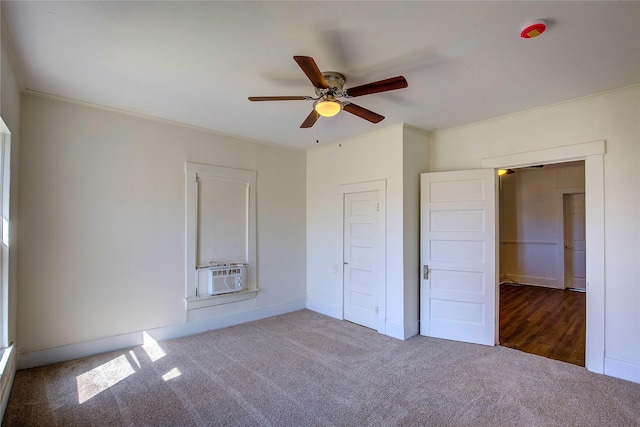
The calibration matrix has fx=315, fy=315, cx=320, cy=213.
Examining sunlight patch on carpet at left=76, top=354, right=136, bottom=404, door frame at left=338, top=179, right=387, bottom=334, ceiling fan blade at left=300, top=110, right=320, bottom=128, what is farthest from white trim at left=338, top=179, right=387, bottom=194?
sunlight patch on carpet at left=76, top=354, right=136, bottom=404

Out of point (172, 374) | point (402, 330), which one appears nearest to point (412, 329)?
point (402, 330)

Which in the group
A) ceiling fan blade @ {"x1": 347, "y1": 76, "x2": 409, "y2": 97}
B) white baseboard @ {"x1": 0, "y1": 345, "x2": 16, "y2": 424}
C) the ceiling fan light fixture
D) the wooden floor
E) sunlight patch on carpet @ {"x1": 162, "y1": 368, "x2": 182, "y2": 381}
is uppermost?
ceiling fan blade @ {"x1": 347, "y1": 76, "x2": 409, "y2": 97}

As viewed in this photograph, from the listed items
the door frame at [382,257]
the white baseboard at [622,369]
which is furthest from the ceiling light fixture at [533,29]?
the white baseboard at [622,369]

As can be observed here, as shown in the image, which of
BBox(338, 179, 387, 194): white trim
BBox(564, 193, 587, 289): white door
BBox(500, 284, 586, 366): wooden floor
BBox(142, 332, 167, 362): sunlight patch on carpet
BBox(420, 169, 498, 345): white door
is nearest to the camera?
BBox(142, 332, 167, 362): sunlight patch on carpet

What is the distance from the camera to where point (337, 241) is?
4.87 m

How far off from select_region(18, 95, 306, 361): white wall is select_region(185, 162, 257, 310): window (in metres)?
0.12

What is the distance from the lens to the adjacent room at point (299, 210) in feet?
7.30

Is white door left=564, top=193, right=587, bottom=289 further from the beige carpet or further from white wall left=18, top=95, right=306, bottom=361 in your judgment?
white wall left=18, top=95, right=306, bottom=361

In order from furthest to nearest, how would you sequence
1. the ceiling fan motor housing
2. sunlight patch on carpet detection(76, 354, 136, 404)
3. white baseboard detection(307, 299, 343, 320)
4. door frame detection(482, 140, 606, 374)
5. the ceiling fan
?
white baseboard detection(307, 299, 343, 320)
door frame detection(482, 140, 606, 374)
sunlight patch on carpet detection(76, 354, 136, 404)
the ceiling fan motor housing
the ceiling fan

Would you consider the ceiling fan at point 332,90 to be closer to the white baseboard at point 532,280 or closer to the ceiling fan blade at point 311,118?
the ceiling fan blade at point 311,118

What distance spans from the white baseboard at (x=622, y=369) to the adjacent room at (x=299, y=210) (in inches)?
0.8

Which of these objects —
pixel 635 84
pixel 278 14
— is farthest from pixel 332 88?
pixel 635 84

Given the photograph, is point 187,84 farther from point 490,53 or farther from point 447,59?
point 490,53

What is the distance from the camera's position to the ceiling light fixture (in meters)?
1.98
